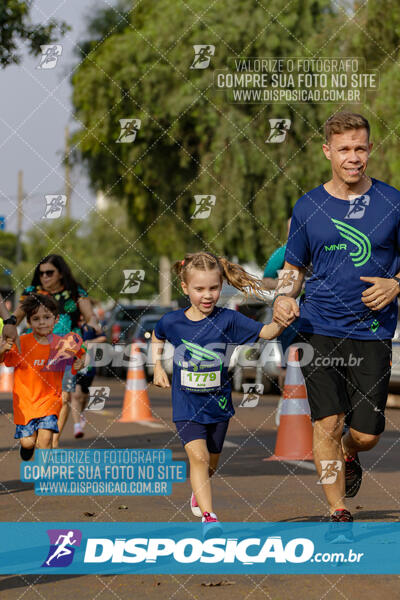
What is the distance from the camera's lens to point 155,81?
2891 cm

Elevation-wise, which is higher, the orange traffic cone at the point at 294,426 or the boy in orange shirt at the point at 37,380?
the boy in orange shirt at the point at 37,380

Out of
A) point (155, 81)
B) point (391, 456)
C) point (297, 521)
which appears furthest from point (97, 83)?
point (297, 521)

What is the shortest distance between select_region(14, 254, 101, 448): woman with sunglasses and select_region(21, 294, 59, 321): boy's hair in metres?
0.89

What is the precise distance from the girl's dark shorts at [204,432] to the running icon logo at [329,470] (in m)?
0.72

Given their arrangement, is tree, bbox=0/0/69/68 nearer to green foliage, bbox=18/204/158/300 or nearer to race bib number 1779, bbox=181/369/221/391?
race bib number 1779, bbox=181/369/221/391

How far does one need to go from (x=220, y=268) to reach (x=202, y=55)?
69.7 feet

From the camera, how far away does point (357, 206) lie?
20.9ft

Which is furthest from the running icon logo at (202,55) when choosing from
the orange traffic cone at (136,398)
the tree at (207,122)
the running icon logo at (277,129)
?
the orange traffic cone at (136,398)

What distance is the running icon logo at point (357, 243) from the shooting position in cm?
627

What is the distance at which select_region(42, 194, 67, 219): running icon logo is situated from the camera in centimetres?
1032

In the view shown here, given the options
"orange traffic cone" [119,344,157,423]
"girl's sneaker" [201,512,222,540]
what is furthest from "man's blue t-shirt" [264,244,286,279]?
"orange traffic cone" [119,344,157,423]

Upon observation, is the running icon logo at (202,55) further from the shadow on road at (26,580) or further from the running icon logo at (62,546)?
the shadow on road at (26,580)

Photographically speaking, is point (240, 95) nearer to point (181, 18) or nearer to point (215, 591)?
point (181, 18)

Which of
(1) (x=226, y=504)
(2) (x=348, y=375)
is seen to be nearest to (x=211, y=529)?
(2) (x=348, y=375)
